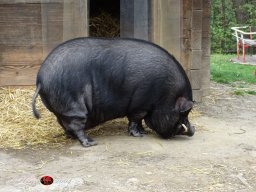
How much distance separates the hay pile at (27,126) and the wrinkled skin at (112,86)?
25cm

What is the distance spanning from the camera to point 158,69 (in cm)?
489

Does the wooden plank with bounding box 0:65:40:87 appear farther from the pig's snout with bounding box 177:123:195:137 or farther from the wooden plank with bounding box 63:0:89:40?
the pig's snout with bounding box 177:123:195:137

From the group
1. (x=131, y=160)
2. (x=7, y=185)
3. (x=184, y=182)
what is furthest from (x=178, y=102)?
(x=7, y=185)

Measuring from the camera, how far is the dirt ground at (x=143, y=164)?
147 inches

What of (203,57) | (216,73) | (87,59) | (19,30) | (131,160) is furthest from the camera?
(216,73)

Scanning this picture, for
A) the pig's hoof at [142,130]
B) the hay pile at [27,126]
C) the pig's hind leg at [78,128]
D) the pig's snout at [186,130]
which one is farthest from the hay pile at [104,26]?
the pig's hind leg at [78,128]

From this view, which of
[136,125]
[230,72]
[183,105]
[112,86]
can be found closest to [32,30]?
[112,86]

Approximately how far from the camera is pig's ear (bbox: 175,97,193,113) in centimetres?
496

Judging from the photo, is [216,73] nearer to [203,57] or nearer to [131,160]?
[203,57]

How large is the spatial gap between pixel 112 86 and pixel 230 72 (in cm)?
597

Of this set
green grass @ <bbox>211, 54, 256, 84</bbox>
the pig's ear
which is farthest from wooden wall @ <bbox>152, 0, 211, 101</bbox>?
green grass @ <bbox>211, 54, 256, 84</bbox>

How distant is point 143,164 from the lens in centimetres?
421

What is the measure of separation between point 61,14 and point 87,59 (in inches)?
61.4

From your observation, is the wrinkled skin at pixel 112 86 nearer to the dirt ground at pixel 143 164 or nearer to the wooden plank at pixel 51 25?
the dirt ground at pixel 143 164
